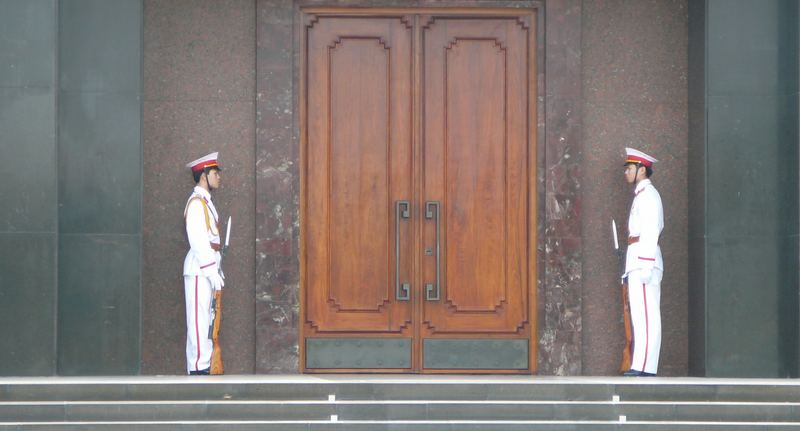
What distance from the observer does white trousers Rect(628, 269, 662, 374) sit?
1427cm

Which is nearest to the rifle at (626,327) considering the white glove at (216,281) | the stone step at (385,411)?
the stone step at (385,411)

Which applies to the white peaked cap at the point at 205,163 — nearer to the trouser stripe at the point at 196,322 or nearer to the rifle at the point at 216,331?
the rifle at the point at 216,331

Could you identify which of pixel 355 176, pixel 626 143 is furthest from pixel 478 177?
pixel 626 143

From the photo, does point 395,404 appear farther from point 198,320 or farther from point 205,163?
point 205,163

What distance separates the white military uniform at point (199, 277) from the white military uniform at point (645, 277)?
3.33m

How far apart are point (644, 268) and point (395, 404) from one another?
283 centimetres

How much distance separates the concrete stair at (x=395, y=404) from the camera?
12281mm

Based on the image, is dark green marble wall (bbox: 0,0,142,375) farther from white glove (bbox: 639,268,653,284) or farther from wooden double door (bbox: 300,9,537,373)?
white glove (bbox: 639,268,653,284)

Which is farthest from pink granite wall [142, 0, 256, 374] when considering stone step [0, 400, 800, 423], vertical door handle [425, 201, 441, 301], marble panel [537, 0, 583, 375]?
marble panel [537, 0, 583, 375]

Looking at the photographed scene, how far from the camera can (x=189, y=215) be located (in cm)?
1413

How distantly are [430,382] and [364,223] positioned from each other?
7.76 ft

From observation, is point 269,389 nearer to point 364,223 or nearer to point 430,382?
point 430,382

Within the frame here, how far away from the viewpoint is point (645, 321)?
14297 mm

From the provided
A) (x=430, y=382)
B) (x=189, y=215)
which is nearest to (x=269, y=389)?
(x=430, y=382)
